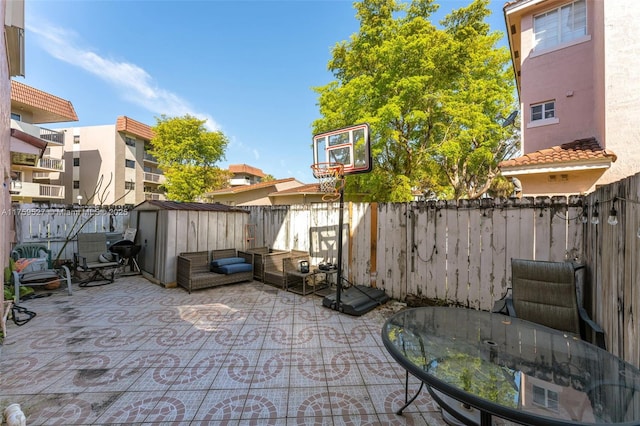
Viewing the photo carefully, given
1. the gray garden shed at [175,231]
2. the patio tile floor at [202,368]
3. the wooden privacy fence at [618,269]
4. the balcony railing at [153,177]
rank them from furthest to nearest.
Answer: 1. the balcony railing at [153,177]
2. the gray garden shed at [175,231]
3. the patio tile floor at [202,368]
4. the wooden privacy fence at [618,269]

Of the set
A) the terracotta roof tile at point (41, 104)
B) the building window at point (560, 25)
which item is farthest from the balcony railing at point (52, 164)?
the building window at point (560, 25)

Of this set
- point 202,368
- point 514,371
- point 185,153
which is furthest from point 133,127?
point 514,371

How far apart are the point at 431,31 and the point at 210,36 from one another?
9.03 meters

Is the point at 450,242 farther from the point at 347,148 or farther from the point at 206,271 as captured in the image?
the point at 206,271

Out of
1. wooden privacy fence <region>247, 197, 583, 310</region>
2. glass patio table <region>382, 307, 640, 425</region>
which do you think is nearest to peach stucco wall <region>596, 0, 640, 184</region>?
wooden privacy fence <region>247, 197, 583, 310</region>

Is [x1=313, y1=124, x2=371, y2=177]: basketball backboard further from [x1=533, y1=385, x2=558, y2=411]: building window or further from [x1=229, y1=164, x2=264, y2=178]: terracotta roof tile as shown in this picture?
[x1=229, y1=164, x2=264, y2=178]: terracotta roof tile

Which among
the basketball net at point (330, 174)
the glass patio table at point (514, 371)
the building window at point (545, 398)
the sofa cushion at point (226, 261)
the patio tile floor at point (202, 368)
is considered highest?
the basketball net at point (330, 174)

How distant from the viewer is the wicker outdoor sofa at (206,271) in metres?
5.33

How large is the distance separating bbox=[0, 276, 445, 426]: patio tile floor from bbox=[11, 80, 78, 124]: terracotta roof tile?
16.2 m

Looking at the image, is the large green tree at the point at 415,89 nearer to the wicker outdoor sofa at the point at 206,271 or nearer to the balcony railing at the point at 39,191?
the wicker outdoor sofa at the point at 206,271

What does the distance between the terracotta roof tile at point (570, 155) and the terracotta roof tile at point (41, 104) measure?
22.2 meters

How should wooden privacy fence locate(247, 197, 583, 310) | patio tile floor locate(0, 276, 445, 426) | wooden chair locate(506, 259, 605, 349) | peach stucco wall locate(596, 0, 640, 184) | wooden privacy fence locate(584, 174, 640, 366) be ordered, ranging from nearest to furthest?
wooden privacy fence locate(584, 174, 640, 366) < patio tile floor locate(0, 276, 445, 426) < wooden chair locate(506, 259, 605, 349) < wooden privacy fence locate(247, 197, 583, 310) < peach stucco wall locate(596, 0, 640, 184)

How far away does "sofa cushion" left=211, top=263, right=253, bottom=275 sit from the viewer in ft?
18.9

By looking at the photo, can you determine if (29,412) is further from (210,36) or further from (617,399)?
(210,36)
